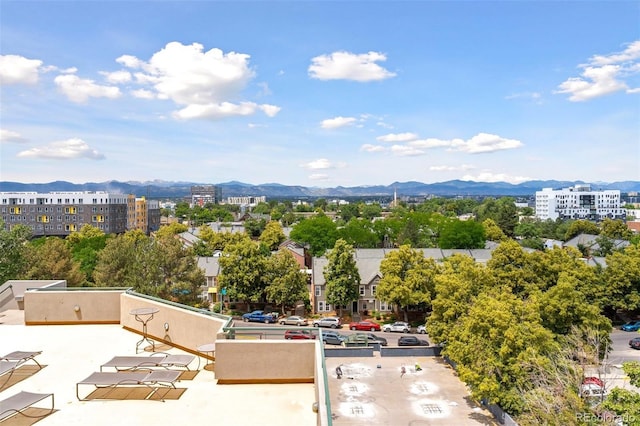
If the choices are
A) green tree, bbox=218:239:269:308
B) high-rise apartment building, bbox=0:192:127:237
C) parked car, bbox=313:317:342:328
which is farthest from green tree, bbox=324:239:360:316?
high-rise apartment building, bbox=0:192:127:237

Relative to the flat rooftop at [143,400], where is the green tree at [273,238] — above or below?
below

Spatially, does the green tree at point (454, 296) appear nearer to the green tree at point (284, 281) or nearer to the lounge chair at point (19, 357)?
the green tree at point (284, 281)

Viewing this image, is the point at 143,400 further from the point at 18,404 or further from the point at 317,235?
the point at 317,235

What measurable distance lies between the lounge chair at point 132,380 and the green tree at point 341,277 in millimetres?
33527

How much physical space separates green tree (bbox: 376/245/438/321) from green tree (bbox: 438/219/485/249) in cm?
2336

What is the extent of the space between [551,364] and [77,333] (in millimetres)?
21837

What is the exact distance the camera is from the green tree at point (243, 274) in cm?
4184

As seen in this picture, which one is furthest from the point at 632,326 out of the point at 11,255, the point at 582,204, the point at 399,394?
the point at 582,204

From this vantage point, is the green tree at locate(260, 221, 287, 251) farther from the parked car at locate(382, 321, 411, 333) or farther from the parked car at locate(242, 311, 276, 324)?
the parked car at locate(382, 321, 411, 333)

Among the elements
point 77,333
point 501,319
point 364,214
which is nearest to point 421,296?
point 501,319

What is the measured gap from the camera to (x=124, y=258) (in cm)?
3516

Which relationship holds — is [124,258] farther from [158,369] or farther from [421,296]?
[158,369]

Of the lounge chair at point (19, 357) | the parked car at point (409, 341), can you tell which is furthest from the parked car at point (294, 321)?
the lounge chair at point (19, 357)

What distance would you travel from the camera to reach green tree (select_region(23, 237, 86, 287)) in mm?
33806
